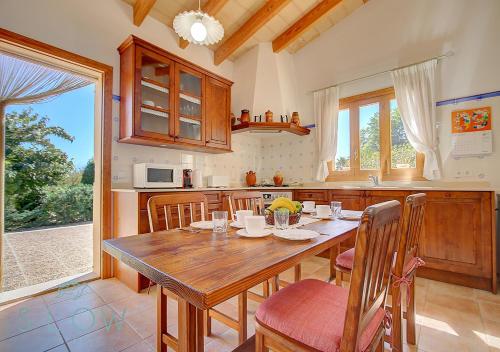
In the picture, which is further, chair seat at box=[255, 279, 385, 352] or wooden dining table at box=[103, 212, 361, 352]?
chair seat at box=[255, 279, 385, 352]

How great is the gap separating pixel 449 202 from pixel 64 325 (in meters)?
3.40

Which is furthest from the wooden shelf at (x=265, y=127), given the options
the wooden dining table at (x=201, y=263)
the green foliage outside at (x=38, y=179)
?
the wooden dining table at (x=201, y=263)

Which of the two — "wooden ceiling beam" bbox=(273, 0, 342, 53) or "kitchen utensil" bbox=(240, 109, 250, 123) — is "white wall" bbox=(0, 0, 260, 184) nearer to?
"kitchen utensil" bbox=(240, 109, 250, 123)

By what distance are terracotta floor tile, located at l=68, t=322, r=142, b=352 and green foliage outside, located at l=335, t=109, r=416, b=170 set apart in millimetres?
3232

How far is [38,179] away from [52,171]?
165 millimetres

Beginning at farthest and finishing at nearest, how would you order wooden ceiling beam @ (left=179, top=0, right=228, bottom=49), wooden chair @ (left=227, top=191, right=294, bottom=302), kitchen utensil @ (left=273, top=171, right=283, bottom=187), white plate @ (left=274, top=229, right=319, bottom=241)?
kitchen utensil @ (left=273, top=171, right=283, bottom=187)
wooden ceiling beam @ (left=179, top=0, right=228, bottom=49)
wooden chair @ (left=227, top=191, right=294, bottom=302)
white plate @ (left=274, top=229, right=319, bottom=241)

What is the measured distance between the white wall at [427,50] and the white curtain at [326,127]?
0.62 ft

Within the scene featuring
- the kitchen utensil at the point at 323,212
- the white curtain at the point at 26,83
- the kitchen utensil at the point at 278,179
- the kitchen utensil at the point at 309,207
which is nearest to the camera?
the kitchen utensil at the point at 323,212

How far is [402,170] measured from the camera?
3080mm

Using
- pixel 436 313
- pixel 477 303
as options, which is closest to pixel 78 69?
pixel 436 313

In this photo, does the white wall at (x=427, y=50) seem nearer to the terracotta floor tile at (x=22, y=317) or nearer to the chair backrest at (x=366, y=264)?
the chair backrest at (x=366, y=264)

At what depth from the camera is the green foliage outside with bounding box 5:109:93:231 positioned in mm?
2348

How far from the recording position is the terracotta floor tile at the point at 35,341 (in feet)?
4.62

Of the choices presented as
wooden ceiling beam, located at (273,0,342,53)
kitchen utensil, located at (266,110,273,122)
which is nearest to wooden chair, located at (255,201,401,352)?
kitchen utensil, located at (266,110,273,122)
